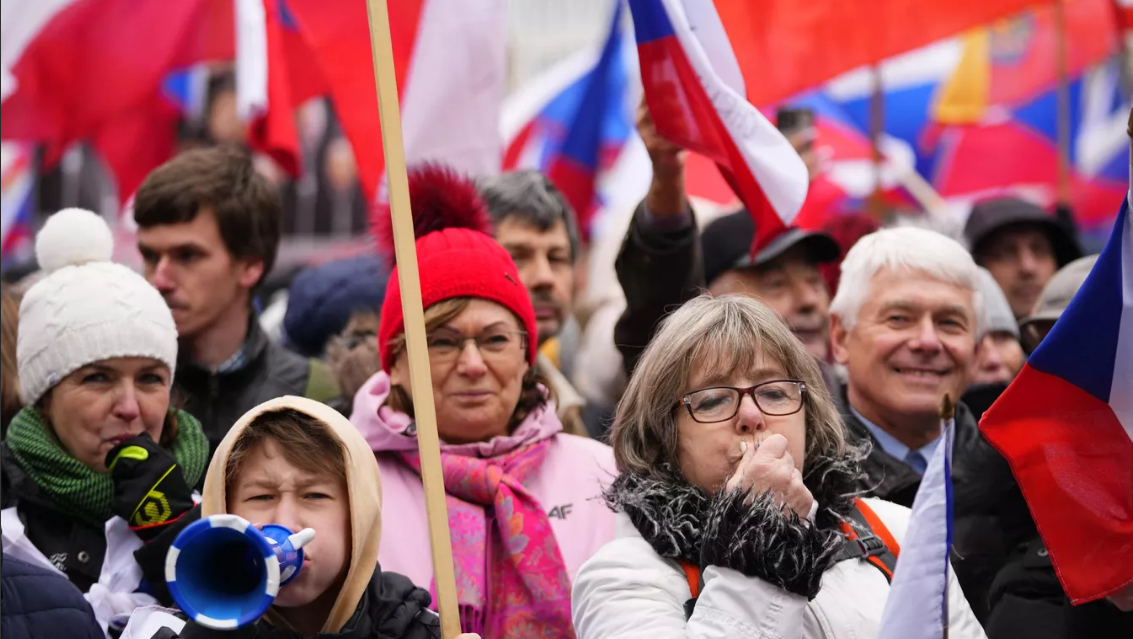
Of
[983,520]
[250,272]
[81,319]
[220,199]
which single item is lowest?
[983,520]

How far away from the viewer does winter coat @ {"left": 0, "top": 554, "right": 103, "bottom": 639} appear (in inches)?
124

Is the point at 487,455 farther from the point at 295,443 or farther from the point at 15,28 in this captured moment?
the point at 15,28

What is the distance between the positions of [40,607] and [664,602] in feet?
4.09

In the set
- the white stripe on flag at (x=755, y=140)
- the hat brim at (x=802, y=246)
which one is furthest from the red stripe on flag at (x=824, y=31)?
the white stripe on flag at (x=755, y=140)

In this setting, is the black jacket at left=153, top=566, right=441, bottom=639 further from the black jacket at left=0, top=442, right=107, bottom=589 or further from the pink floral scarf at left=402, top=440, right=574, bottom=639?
the black jacket at left=0, top=442, right=107, bottom=589

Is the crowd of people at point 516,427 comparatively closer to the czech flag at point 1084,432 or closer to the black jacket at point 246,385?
the black jacket at point 246,385

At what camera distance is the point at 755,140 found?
4.23 m

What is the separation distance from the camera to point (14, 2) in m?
5.42

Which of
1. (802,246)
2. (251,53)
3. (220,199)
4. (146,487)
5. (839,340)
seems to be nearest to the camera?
(146,487)

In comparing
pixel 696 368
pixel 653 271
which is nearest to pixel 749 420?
pixel 696 368

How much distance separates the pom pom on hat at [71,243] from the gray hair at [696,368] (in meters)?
1.56

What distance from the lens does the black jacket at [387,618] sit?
3074mm

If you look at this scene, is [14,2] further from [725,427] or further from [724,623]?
[724,623]

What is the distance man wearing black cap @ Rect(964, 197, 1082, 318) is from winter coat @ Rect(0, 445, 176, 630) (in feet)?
12.0
